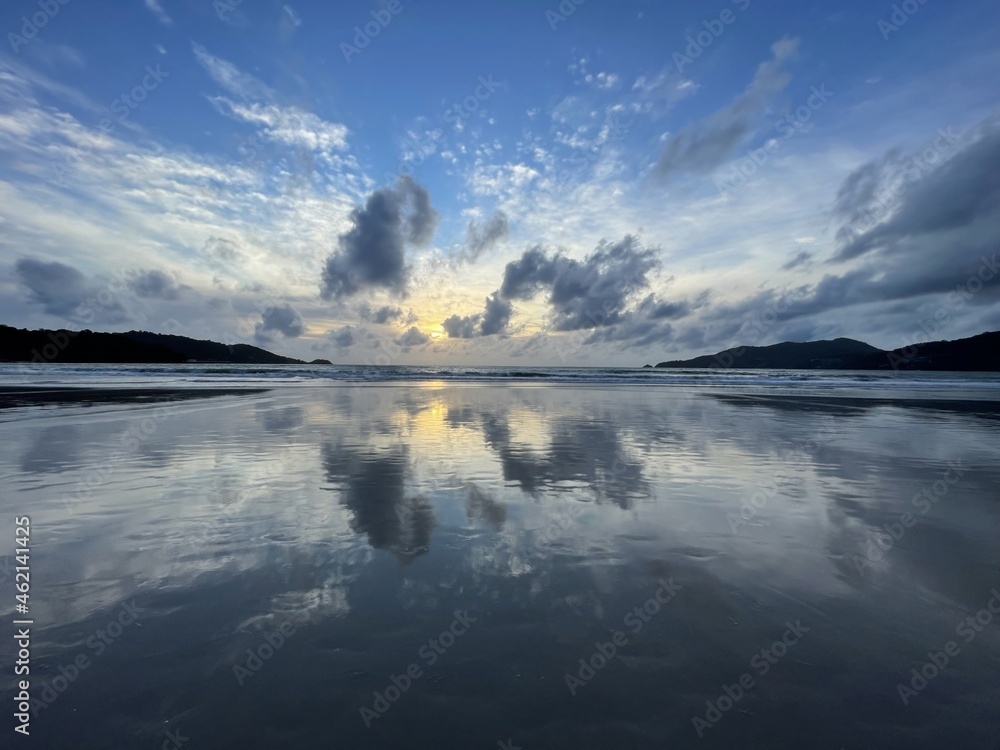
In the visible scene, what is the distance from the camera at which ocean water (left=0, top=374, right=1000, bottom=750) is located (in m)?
3.05

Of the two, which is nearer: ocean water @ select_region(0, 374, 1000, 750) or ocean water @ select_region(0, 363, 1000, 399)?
ocean water @ select_region(0, 374, 1000, 750)

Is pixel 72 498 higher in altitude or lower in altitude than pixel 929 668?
higher

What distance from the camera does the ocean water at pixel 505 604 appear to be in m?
3.05

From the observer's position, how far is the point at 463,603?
4.48m

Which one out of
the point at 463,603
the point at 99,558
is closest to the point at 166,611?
the point at 99,558

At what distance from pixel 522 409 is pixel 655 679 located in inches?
753

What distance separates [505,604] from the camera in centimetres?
448

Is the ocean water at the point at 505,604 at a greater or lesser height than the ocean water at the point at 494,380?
lesser

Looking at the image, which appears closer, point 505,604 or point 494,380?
point 505,604

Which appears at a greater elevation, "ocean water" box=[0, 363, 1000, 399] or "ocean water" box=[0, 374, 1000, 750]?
"ocean water" box=[0, 363, 1000, 399]

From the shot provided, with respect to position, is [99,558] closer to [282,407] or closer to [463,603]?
[463,603]

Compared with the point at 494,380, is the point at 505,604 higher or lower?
lower

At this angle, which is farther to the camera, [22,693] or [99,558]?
[99,558]

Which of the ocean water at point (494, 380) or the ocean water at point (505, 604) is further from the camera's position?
the ocean water at point (494, 380)
